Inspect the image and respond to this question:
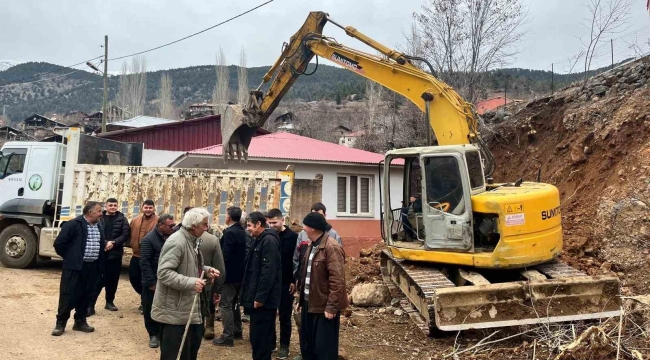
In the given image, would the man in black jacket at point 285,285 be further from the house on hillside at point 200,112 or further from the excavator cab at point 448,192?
the house on hillside at point 200,112

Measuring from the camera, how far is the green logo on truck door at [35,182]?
1080 centimetres

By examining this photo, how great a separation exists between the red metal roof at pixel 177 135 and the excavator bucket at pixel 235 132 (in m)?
12.5

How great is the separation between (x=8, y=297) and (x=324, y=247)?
642 cm

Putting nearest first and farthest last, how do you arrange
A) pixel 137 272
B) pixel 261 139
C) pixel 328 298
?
pixel 328 298 → pixel 137 272 → pixel 261 139

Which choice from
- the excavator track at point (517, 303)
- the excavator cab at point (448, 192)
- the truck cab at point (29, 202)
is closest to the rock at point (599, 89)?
the excavator cab at point (448, 192)

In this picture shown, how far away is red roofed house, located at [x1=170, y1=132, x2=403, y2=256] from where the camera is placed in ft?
49.3

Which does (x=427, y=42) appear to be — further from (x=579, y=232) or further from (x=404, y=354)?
(x=404, y=354)

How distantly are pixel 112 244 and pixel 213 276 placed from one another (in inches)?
130

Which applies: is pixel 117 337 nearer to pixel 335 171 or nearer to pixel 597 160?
pixel 335 171

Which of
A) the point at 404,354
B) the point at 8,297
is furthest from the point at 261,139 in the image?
the point at 404,354

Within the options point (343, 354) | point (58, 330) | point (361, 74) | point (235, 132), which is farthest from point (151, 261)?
point (361, 74)

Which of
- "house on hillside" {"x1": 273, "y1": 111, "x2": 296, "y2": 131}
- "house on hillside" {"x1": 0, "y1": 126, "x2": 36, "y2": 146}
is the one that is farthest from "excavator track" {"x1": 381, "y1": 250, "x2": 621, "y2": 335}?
"house on hillside" {"x1": 273, "y1": 111, "x2": 296, "y2": 131}

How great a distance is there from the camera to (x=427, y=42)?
20.2m

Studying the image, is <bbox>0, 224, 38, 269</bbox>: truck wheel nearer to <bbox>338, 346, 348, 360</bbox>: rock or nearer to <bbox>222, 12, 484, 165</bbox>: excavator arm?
<bbox>222, 12, 484, 165</bbox>: excavator arm
